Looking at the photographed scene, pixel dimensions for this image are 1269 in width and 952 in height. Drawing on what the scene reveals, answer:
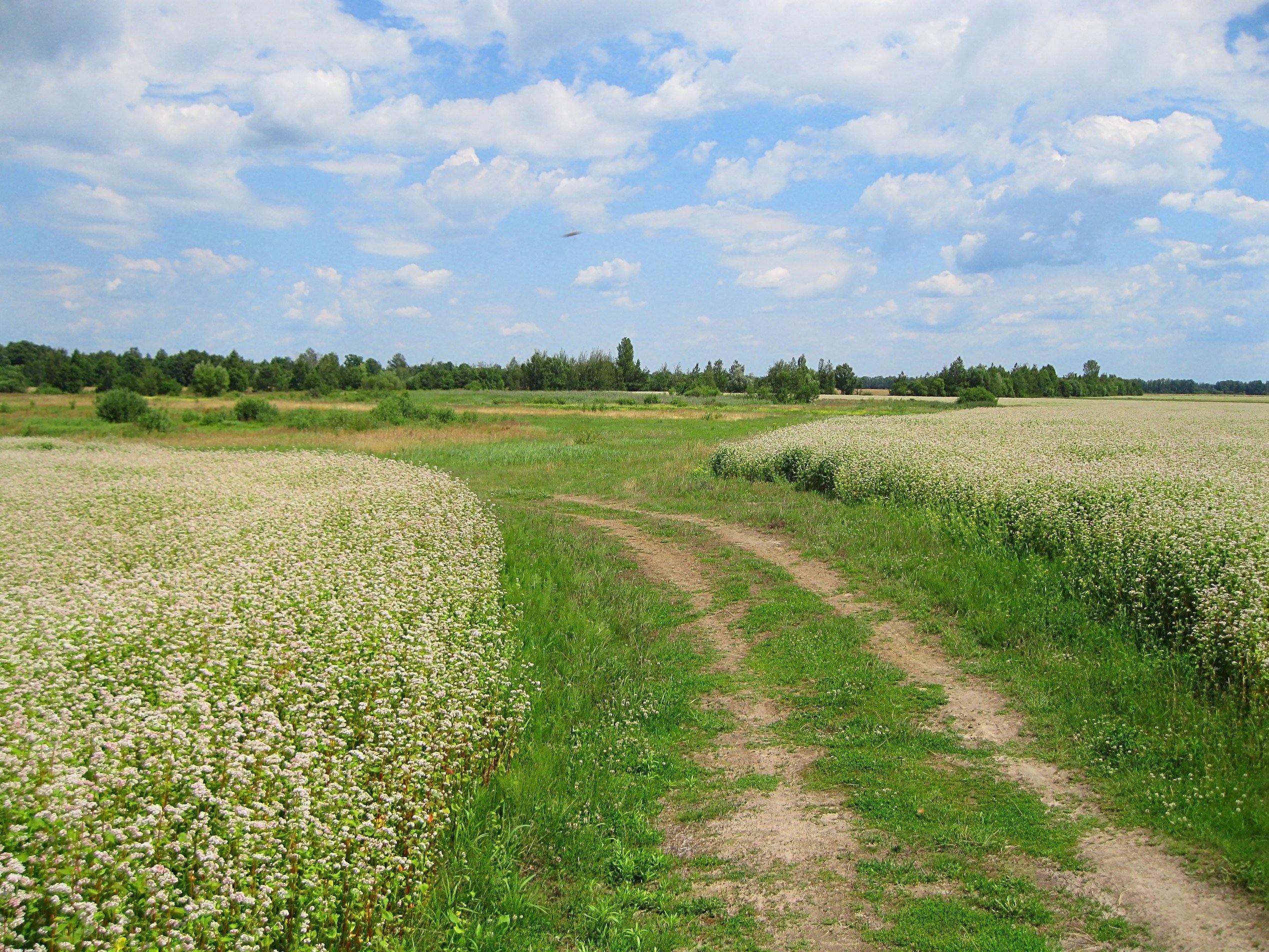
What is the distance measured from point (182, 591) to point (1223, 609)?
30.7ft

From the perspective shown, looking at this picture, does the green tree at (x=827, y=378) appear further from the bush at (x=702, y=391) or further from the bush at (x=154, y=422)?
the bush at (x=154, y=422)

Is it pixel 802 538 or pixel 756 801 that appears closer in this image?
pixel 756 801

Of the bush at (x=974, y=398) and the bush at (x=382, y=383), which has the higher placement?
the bush at (x=382, y=383)

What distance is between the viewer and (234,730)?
4.54 metres

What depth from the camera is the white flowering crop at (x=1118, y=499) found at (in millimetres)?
7398

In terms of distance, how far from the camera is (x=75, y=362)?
90312 millimetres

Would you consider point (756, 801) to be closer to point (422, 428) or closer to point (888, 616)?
point (888, 616)

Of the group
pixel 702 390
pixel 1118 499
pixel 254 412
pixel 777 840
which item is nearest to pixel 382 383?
pixel 702 390

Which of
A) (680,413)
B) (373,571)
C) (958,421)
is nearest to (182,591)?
(373,571)

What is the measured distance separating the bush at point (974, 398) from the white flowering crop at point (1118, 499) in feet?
184

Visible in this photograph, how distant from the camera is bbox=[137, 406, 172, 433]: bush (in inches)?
1761

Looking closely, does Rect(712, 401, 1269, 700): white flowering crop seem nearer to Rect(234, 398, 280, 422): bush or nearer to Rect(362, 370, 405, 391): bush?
Rect(234, 398, 280, 422): bush

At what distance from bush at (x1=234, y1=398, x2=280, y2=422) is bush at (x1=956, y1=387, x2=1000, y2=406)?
213 ft

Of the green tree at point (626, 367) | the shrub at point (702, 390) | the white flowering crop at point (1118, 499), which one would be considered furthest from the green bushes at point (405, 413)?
the green tree at point (626, 367)
